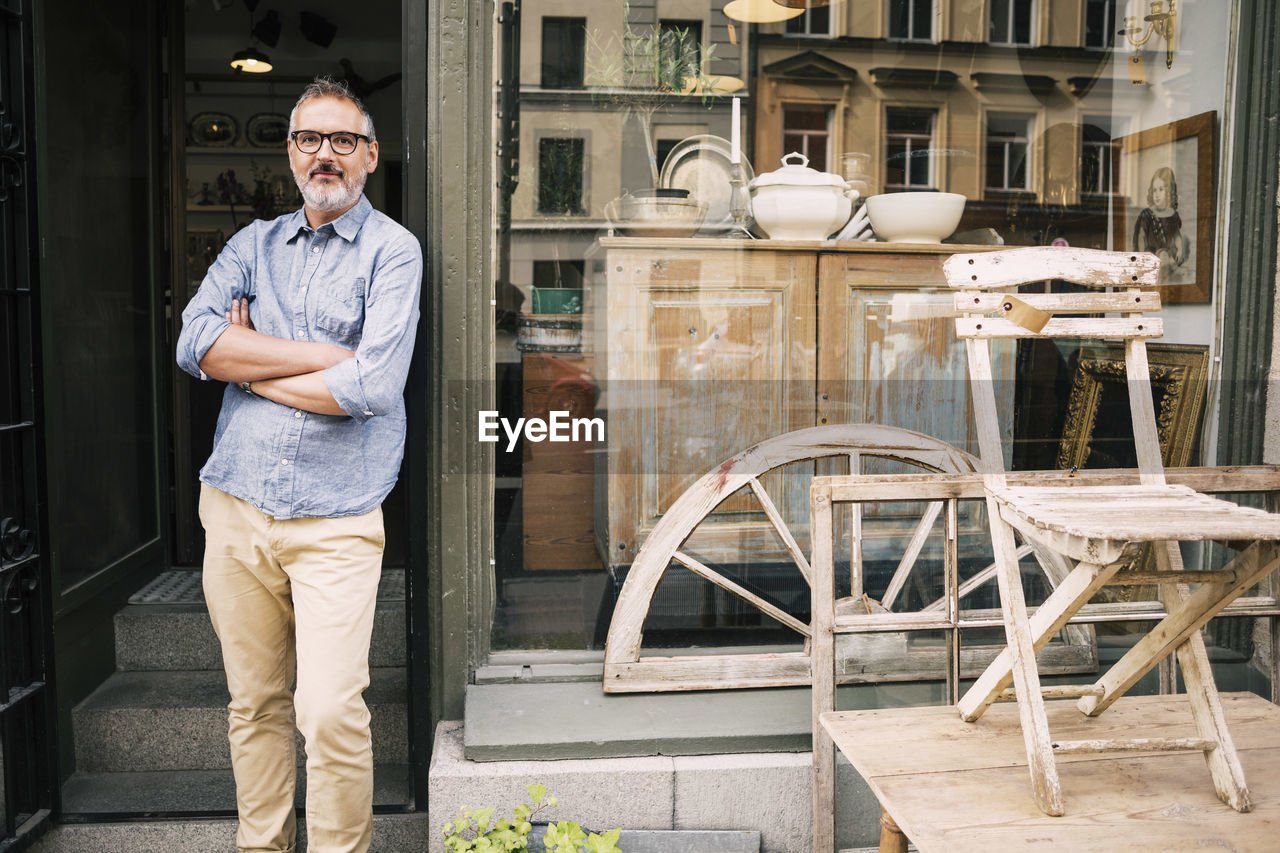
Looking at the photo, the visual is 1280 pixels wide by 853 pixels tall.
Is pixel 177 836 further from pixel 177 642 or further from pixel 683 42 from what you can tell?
pixel 683 42

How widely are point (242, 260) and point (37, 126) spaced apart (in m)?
0.77

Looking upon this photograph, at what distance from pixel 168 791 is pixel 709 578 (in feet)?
5.77

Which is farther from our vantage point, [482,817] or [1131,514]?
[482,817]

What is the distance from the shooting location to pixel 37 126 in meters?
2.74

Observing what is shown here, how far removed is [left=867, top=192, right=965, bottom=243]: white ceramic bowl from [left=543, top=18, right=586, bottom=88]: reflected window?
3.65ft

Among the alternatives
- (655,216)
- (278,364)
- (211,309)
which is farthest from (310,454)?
(655,216)

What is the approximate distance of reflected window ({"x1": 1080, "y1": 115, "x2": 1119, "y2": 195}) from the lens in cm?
364

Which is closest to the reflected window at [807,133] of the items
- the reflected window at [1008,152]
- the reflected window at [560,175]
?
the reflected window at [1008,152]

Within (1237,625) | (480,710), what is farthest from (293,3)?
(1237,625)

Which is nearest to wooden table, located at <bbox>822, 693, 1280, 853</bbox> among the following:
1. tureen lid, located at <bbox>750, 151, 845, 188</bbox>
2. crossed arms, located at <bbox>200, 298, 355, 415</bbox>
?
crossed arms, located at <bbox>200, 298, 355, 415</bbox>

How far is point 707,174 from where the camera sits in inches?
137

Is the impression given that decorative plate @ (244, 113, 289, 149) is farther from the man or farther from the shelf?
the man

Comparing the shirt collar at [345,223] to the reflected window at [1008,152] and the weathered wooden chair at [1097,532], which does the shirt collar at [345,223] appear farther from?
the reflected window at [1008,152]

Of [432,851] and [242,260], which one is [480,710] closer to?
[432,851]
